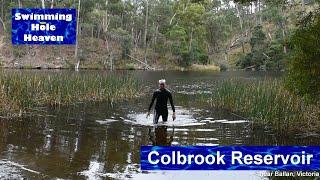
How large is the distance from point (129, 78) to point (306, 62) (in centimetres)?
1773

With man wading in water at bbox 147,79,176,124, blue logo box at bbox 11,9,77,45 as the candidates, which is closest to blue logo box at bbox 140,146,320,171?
blue logo box at bbox 11,9,77,45

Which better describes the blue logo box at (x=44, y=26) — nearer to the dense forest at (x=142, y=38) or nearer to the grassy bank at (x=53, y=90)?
the grassy bank at (x=53, y=90)

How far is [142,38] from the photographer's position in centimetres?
7875

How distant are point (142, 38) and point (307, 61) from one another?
228 feet

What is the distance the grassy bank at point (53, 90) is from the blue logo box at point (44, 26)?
4352 millimetres

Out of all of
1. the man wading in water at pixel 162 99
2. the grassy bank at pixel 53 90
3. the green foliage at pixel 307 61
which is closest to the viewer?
the green foliage at pixel 307 61

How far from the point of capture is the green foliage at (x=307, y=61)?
997cm

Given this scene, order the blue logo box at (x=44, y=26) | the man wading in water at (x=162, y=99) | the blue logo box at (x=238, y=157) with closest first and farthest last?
the blue logo box at (x=238, y=157), the blue logo box at (x=44, y=26), the man wading in water at (x=162, y=99)

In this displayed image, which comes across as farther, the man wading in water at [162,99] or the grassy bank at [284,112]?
the man wading in water at [162,99]

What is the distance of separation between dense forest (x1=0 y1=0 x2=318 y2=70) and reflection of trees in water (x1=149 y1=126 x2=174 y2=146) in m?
50.9

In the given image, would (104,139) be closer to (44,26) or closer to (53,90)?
(44,26)

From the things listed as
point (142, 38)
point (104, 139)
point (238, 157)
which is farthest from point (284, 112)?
point (142, 38)

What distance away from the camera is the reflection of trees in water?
1215 centimetres

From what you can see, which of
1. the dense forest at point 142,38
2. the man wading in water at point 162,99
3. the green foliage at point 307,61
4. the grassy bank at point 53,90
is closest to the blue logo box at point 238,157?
the green foliage at point 307,61
